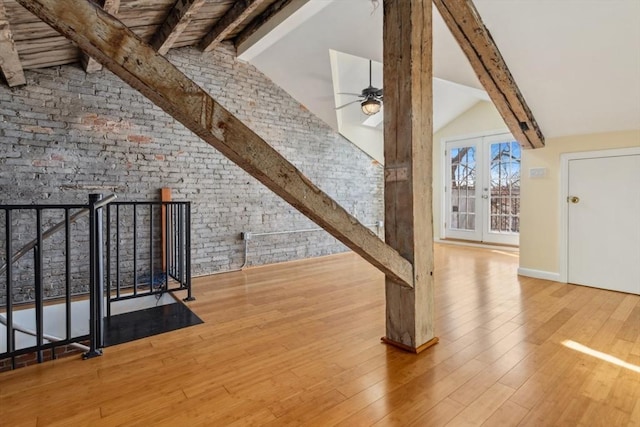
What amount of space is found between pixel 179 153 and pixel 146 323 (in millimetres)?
2283

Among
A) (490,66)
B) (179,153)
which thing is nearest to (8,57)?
(179,153)

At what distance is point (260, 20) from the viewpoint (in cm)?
417

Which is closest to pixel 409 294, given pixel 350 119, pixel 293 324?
pixel 293 324

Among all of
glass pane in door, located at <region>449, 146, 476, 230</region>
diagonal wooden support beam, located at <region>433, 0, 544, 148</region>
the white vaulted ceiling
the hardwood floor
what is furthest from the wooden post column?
glass pane in door, located at <region>449, 146, 476, 230</region>

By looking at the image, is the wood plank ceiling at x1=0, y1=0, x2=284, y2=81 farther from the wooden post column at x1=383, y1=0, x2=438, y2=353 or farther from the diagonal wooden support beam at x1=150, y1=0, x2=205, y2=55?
the wooden post column at x1=383, y1=0, x2=438, y2=353

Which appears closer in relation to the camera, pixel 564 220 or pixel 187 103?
pixel 187 103

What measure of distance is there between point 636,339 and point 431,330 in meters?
1.46

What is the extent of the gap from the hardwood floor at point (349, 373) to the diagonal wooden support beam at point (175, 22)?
2677 millimetres

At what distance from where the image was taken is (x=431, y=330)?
2322 millimetres

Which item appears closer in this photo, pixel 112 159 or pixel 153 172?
pixel 112 159

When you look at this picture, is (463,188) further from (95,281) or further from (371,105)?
(95,281)

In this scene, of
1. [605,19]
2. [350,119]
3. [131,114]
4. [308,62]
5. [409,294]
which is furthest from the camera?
[350,119]

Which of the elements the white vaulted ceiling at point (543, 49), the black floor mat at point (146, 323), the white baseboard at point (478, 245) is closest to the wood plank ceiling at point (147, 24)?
the white vaulted ceiling at point (543, 49)

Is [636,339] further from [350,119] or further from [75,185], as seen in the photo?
[75,185]
